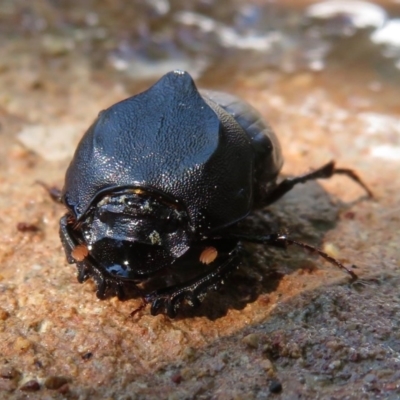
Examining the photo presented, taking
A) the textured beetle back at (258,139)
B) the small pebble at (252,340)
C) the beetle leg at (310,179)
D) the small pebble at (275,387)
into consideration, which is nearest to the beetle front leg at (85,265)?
the small pebble at (252,340)

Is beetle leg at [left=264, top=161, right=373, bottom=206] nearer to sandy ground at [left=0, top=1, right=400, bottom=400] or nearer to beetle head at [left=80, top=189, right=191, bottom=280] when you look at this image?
sandy ground at [left=0, top=1, right=400, bottom=400]

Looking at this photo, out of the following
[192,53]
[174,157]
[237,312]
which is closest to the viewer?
[174,157]

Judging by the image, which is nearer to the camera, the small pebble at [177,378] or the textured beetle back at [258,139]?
the small pebble at [177,378]

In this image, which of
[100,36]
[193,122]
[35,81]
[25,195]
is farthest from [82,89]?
[193,122]

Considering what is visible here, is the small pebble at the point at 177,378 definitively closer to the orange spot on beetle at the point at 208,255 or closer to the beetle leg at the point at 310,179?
the orange spot on beetle at the point at 208,255

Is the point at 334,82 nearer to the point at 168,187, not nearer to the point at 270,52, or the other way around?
the point at 270,52

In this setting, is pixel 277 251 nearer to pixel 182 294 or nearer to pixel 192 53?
pixel 182 294

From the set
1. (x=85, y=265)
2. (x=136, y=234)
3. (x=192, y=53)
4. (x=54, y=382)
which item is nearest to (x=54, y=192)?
(x=85, y=265)
